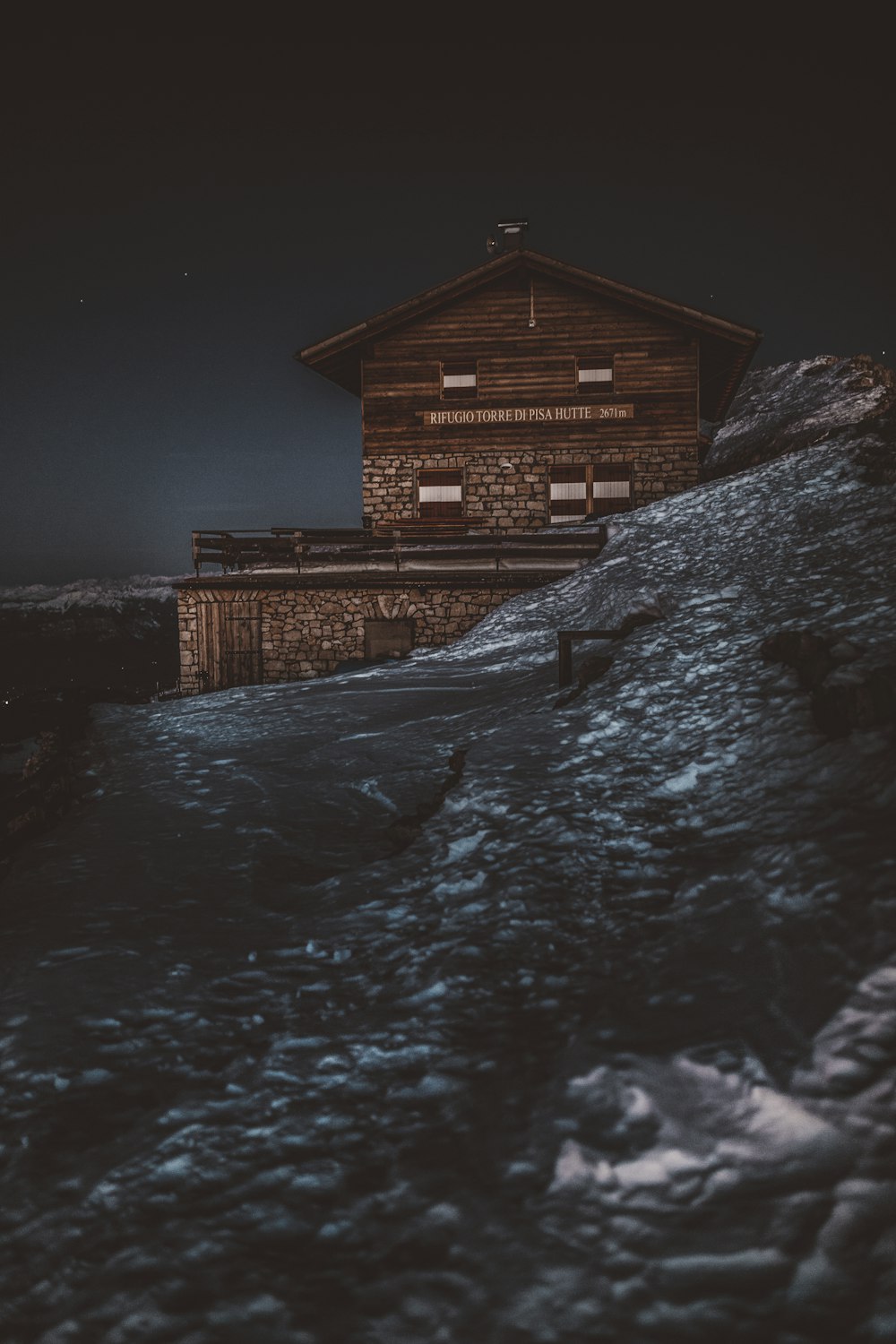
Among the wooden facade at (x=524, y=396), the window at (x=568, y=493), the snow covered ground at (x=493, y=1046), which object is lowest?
the snow covered ground at (x=493, y=1046)

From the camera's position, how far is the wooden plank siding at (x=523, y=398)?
20.8 meters

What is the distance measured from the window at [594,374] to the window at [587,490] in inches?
85.4

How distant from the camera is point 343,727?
1024 centimetres

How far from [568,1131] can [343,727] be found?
7.56 meters

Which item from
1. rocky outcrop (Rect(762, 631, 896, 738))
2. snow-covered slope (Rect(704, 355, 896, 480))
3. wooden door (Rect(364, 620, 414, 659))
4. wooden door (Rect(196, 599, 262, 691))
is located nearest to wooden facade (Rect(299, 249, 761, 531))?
wooden door (Rect(364, 620, 414, 659))

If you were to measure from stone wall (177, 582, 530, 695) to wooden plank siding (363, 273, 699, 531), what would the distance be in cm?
509

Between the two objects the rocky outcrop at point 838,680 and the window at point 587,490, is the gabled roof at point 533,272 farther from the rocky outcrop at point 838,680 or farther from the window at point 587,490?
the rocky outcrop at point 838,680

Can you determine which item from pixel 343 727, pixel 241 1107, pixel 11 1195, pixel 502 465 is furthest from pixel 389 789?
pixel 502 465

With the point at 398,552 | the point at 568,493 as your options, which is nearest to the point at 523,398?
the point at 568,493

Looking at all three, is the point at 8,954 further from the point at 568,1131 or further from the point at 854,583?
the point at 854,583

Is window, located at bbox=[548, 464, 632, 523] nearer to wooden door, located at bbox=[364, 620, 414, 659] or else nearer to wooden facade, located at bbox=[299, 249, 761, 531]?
wooden facade, located at bbox=[299, 249, 761, 531]

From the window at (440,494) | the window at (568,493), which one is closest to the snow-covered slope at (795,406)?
the window at (568,493)

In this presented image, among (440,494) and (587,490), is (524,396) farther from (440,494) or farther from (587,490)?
(440,494)

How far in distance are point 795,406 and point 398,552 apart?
2690 centimetres
